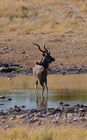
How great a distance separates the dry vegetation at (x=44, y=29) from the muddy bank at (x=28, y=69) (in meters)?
0.82

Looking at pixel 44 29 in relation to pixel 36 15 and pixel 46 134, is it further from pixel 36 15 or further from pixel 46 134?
pixel 46 134

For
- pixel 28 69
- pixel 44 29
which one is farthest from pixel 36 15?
pixel 28 69

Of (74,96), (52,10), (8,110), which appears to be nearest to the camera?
(8,110)

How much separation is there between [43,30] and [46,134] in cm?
2692

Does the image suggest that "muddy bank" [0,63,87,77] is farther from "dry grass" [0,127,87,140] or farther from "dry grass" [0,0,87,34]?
"dry grass" [0,127,87,140]

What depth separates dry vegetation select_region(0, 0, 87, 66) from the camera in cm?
2869

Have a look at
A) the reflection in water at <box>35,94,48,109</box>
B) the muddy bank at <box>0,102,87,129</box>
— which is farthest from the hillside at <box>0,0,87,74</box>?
the muddy bank at <box>0,102,87,129</box>

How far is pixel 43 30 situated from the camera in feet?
120

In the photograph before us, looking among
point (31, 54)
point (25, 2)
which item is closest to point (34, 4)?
point (25, 2)

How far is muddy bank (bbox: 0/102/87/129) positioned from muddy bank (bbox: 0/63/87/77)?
33.4 feet

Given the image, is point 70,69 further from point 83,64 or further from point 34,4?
point 34,4

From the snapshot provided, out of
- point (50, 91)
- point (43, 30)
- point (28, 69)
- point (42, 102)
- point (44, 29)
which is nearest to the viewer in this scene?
point (42, 102)

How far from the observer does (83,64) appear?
26938mm

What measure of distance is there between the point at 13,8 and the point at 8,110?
109 ft
